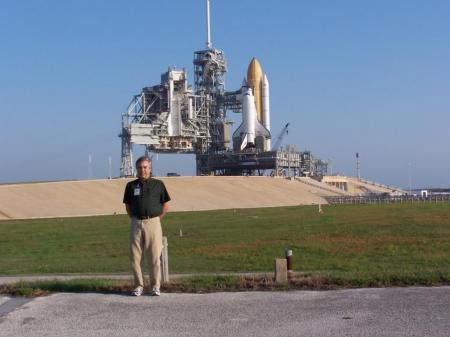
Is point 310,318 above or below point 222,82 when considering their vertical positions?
below

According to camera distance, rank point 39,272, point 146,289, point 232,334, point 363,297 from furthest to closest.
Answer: point 39,272 → point 146,289 → point 363,297 → point 232,334

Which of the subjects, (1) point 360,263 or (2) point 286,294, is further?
(1) point 360,263

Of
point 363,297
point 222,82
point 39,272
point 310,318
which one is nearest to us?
point 310,318

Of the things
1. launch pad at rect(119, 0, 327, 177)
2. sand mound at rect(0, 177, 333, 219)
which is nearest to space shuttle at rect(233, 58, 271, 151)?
launch pad at rect(119, 0, 327, 177)

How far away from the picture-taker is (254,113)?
364 ft

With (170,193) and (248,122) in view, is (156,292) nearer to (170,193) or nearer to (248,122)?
(170,193)

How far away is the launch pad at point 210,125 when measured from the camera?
10444 cm

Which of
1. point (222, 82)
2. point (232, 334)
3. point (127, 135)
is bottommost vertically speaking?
point (232, 334)

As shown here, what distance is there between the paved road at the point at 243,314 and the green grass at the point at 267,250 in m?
1.53

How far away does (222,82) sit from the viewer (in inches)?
4545

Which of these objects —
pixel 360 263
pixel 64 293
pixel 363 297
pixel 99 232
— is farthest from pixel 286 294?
pixel 99 232

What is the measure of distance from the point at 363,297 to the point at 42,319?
439cm

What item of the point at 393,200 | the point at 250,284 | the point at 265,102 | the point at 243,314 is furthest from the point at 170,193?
the point at 243,314

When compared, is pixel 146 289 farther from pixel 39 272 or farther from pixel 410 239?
pixel 410 239
